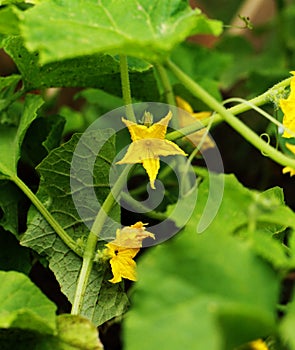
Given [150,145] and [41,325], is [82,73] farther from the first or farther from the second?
[41,325]

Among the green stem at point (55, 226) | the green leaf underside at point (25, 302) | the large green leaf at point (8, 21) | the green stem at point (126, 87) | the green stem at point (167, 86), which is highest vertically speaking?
the large green leaf at point (8, 21)

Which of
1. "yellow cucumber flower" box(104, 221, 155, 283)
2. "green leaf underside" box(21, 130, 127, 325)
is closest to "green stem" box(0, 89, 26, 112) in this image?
"green leaf underside" box(21, 130, 127, 325)

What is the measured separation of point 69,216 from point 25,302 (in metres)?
0.16

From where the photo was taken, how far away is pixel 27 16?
503 mm

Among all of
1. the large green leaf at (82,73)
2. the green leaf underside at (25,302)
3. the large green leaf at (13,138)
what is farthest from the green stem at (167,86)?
the green leaf underside at (25,302)

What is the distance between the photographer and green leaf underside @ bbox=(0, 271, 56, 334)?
0.52 metres

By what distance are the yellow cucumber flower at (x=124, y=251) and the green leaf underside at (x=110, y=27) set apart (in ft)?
0.56

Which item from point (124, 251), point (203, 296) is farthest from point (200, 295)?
point (124, 251)

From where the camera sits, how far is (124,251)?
635 mm

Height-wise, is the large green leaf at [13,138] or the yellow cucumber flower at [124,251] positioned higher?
the large green leaf at [13,138]

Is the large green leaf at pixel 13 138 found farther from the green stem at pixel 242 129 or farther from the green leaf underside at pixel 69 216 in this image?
the green stem at pixel 242 129

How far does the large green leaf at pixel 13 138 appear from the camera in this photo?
27.8 inches

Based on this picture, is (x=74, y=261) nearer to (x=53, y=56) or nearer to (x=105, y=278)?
(x=105, y=278)

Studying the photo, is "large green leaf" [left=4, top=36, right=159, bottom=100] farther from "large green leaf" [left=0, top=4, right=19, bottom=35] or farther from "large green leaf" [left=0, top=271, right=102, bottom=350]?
"large green leaf" [left=0, top=271, right=102, bottom=350]
